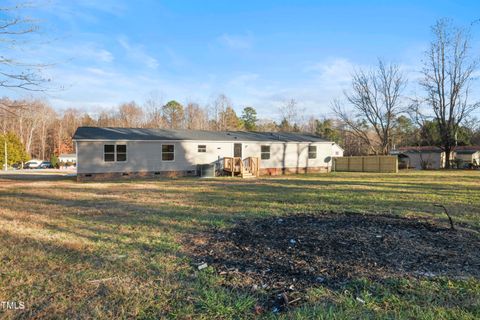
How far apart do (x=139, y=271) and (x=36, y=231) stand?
2877 millimetres

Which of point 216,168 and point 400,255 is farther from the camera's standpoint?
point 216,168

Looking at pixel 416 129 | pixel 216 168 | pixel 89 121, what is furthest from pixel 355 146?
pixel 89 121

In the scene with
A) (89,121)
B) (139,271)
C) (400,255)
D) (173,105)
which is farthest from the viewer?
(89,121)

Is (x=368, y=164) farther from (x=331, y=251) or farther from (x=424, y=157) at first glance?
(x=331, y=251)

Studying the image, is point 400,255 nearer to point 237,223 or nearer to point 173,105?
point 237,223

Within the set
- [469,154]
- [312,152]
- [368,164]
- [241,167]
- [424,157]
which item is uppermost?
[469,154]

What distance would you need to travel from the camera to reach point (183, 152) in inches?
763

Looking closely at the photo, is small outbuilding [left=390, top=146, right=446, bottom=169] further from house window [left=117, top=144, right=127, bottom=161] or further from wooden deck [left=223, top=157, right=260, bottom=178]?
house window [left=117, top=144, right=127, bottom=161]

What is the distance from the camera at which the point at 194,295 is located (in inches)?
117

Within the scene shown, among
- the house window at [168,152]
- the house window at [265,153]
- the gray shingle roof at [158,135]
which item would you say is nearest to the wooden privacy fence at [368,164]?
the gray shingle roof at [158,135]

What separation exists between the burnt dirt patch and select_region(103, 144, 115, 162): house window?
13675 millimetres

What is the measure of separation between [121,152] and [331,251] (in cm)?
1583

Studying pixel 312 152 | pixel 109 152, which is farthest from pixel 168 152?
pixel 312 152

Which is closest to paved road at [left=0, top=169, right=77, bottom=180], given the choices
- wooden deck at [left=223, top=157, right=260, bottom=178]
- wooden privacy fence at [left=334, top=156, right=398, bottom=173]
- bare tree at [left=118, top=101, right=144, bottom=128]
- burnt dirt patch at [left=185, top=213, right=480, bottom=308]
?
wooden deck at [left=223, top=157, right=260, bottom=178]
